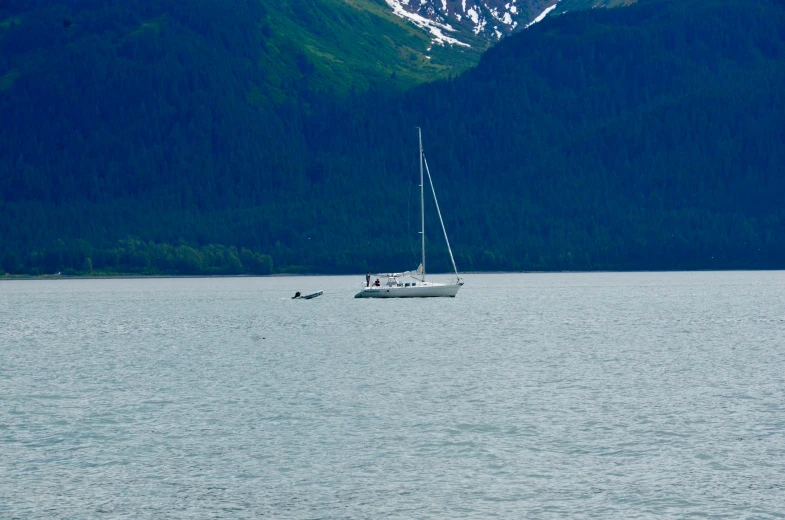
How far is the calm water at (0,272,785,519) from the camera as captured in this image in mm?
38219

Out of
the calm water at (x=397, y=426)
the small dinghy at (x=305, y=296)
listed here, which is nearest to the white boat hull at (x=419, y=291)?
the small dinghy at (x=305, y=296)

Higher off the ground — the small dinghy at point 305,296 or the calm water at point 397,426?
the small dinghy at point 305,296

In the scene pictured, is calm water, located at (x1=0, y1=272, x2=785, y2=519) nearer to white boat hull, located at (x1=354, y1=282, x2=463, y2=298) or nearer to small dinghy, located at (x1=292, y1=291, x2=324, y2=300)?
white boat hull, located at (x1=354, y1=282, x2=463, y2=298)

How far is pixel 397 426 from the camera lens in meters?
52.1

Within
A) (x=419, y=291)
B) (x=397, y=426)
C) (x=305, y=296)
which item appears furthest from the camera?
(x=305, y=296)

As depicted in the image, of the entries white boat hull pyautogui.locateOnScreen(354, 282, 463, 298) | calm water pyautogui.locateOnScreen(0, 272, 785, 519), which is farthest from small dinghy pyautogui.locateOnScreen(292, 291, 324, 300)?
calm water pyautogui.locateOnScreen(0, 272, 785, 519)

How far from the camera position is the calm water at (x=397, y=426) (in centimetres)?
3822

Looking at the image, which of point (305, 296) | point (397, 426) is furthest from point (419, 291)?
point (397, 426)

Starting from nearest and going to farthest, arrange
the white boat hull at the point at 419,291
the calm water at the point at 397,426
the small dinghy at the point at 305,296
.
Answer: the calm water at the point at 397,426, the white boat hull at the point at 419,291, the small dinghy at the point at 305,296

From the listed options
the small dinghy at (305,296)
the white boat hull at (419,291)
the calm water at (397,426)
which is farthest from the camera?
the small dinghy at (305,296)

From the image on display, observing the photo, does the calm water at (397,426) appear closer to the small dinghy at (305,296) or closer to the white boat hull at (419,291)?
the white boat hull at (419,291)

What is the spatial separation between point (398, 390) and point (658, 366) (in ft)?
68.6

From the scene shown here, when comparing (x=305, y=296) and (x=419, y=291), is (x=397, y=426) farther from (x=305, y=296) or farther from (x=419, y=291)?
(x=305, y=296)

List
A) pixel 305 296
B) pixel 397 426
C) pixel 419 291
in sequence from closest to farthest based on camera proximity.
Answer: pixel 397 426 → pixel 419 291 → pixel 305 296
